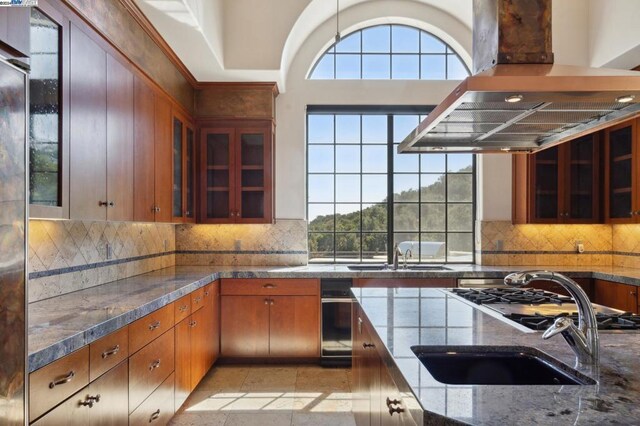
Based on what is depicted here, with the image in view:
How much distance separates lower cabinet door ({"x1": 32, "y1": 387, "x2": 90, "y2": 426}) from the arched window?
390 cm

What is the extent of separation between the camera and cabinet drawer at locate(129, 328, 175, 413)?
86.5 inches

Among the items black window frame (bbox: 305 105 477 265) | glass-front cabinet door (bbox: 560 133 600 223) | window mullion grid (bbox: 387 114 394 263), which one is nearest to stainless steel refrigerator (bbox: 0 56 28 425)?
black window frame (bbox: 305 105 477 265)

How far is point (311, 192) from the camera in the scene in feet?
15.9

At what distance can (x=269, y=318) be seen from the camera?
405cm

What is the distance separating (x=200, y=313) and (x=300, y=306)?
975mm

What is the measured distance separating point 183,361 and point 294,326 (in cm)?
125

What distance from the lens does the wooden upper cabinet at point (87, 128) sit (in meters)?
2.17

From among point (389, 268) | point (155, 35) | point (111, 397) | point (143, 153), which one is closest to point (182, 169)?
point (143, 153)

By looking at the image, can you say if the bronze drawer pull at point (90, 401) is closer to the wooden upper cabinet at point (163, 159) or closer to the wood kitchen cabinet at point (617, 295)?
the wooden upper cabinet at point (163, 159)

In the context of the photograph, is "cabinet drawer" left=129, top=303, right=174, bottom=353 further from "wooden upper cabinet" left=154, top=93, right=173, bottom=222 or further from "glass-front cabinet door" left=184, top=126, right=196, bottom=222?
"glass-front cabinet door" left=184, top=126, right=196, bottom=222

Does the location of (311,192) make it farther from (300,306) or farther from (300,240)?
(300,306)

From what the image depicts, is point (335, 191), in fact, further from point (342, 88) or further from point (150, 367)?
point (150, 367)

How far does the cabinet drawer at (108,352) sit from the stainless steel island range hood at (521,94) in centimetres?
183

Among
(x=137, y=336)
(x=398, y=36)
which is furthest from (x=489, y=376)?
(x=398, y=36)
